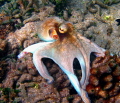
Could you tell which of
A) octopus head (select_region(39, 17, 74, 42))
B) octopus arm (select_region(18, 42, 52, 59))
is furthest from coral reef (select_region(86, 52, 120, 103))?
octopus arm (select_region(18, 42, 52, 59))

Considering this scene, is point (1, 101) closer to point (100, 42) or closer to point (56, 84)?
point (56, 84)

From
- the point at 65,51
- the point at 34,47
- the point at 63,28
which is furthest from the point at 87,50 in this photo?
the point at 34,47

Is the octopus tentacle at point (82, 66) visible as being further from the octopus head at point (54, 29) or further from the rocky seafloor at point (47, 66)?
the octopus head at point (54, 29)

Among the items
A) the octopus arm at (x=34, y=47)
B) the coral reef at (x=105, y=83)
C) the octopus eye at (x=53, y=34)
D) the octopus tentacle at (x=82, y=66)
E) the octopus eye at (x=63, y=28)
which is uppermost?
the octopus eye at (x=63, y=28)

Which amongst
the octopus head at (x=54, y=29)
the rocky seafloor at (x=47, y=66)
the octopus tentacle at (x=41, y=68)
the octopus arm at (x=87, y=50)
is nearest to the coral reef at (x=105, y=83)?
the rocky seafloor at (x=47, y=66)

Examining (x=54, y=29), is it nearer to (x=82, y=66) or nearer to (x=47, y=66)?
(x=47, y=66)

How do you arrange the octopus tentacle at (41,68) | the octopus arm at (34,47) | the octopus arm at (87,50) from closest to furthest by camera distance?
1. the octopus tentacle at (41,68)
2. the octopus arm at (87,50)
3. the octopus arm at (34,47)

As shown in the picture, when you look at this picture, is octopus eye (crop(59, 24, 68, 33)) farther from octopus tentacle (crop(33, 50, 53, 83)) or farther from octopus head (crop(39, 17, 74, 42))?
octopus tentacle (crop(33, 50, 53, 83))

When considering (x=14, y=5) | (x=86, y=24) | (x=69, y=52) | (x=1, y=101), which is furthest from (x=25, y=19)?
(x=1, y=101)
